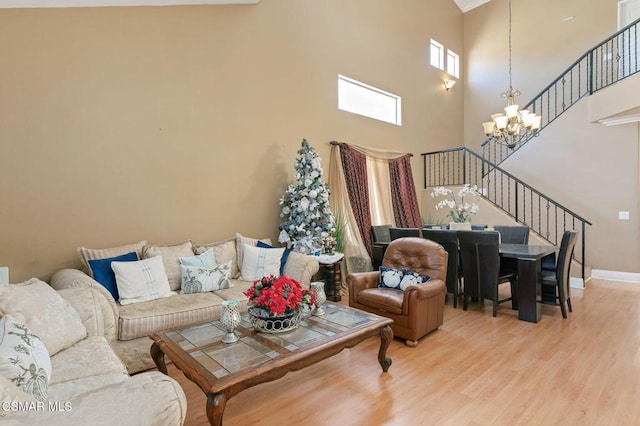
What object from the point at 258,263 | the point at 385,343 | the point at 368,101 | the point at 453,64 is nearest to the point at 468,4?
the point at 453,64

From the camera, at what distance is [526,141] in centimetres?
693

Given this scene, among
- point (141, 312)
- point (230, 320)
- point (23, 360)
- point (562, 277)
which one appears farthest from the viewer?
point (562, 277)

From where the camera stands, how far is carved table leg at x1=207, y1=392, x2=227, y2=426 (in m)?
1.69

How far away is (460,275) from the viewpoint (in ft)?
15.0

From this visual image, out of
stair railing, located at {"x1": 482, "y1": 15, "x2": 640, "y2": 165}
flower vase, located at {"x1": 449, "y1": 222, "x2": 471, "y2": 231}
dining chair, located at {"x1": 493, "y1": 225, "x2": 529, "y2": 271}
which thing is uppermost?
stair railing, located at {"x1": 482, "y1": 15, "x2": 640, "y2": 165}

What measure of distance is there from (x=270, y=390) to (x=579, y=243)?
666cm

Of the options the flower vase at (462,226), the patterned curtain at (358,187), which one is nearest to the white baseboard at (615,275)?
the flower vase at (462,226)

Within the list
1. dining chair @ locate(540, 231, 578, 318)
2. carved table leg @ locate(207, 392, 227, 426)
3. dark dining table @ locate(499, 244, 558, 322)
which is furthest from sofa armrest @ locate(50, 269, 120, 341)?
dining chair @ locate(540, 231, 578, 318)

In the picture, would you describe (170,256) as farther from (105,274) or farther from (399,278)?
(399,278)

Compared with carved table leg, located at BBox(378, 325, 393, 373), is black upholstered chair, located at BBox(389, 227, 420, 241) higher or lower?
higher

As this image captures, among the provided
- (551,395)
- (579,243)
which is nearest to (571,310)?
(551,395)

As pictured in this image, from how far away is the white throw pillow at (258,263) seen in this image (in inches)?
154

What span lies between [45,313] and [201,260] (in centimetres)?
160

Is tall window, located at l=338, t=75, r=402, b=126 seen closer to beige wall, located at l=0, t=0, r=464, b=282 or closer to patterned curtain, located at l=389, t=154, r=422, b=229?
beige wall, located at l=0, t=0, r=464, b=282
